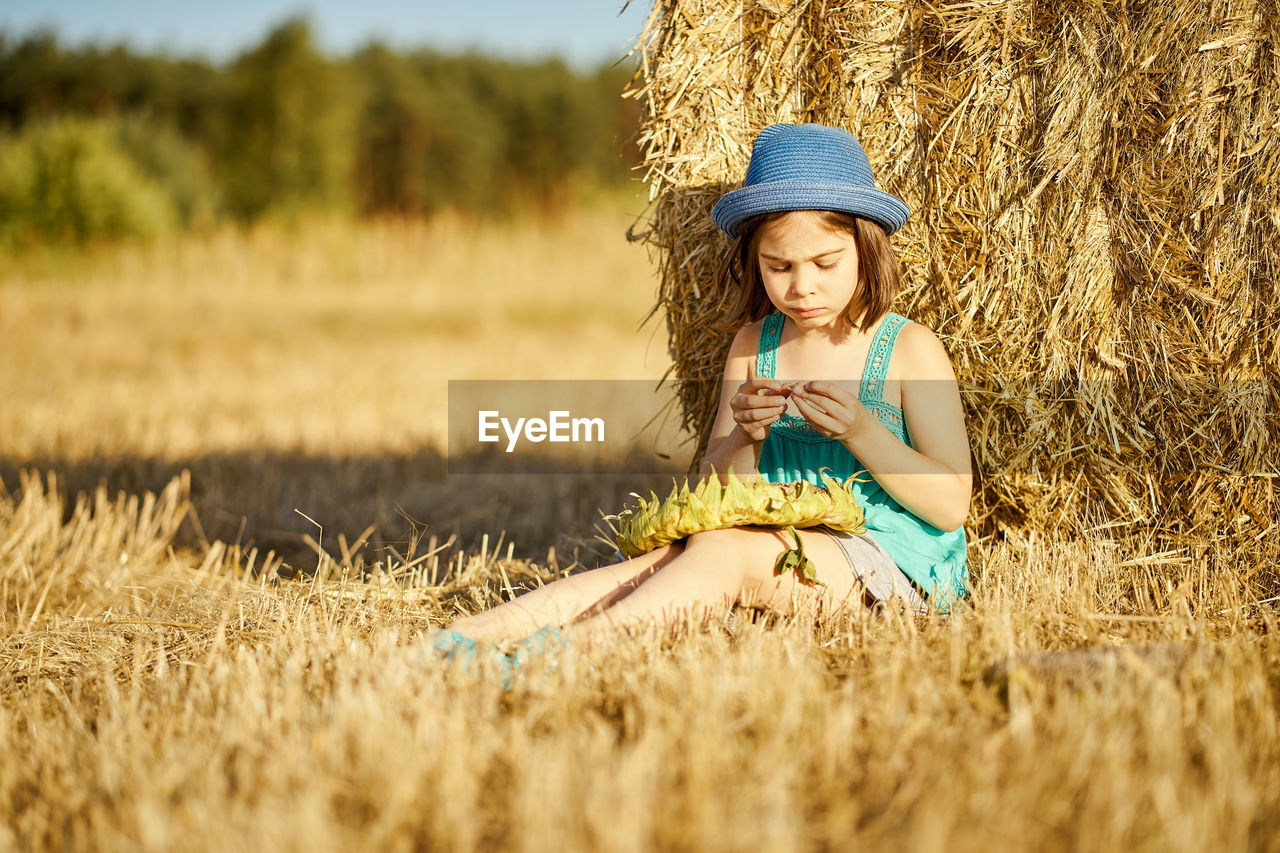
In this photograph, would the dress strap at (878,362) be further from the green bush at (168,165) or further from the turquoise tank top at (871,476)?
the green bush at (168,165)

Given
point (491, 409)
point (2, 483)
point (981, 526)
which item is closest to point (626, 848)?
point (981, 526)

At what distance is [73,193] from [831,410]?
47.0ft

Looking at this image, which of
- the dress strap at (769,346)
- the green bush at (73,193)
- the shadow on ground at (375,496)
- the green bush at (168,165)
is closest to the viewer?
the dress strap at (769,346)

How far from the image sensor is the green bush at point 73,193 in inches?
535

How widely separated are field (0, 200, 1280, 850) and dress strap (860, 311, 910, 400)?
1.83 feet

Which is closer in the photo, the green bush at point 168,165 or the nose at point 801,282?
the nose at point 801,282

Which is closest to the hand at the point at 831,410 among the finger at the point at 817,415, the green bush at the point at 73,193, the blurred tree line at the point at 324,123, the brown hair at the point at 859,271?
the finger at the point at 817,415

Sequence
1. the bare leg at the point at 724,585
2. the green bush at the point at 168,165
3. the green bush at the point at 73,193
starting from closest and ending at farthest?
the bare leg at the point at 724,585
the green bush at the point at 73,193
the green bush at the point at 168,165

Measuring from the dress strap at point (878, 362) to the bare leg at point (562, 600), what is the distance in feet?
2.09

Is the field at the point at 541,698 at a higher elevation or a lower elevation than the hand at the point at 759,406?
lower

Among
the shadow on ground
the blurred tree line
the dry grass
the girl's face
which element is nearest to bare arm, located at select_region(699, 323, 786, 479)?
the girl's face

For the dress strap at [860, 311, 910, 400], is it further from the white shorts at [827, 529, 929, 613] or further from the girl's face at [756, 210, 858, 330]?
the white shorts at [827, 529, 929, 613]

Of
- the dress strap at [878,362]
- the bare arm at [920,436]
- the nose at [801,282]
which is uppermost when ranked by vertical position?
the nose at [801,282]

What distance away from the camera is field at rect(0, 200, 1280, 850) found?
54.4 inches
